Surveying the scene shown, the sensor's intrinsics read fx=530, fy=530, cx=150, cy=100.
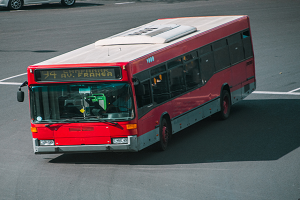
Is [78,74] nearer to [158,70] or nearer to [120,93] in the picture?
[120,93]

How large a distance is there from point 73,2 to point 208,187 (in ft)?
97.4

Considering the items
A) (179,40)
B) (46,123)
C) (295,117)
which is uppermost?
(179,40)

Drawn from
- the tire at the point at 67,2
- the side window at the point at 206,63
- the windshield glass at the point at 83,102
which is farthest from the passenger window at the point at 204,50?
the tire at the point at 67,2

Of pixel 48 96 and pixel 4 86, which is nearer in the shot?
pixel 48 96

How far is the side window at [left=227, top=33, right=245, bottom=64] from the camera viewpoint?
16.4 metres

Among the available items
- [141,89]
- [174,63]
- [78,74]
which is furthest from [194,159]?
[78,74]

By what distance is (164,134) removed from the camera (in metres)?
12.8

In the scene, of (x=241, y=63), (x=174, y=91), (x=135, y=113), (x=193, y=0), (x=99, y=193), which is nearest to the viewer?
(x=99, y=193)

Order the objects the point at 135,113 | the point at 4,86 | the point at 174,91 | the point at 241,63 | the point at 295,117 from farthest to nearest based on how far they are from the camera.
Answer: the point at 4,86 < the point at 241,63 < the point at 295,117 < the point at 174,91 < the point at 135,113

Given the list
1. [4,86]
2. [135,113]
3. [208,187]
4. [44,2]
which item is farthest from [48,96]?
[44,2]

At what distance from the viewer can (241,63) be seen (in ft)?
55.8

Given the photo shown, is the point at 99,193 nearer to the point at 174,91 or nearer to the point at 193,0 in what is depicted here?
the point at 174,91

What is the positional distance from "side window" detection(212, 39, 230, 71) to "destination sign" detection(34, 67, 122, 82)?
511 cm

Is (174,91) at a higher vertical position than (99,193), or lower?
higher
